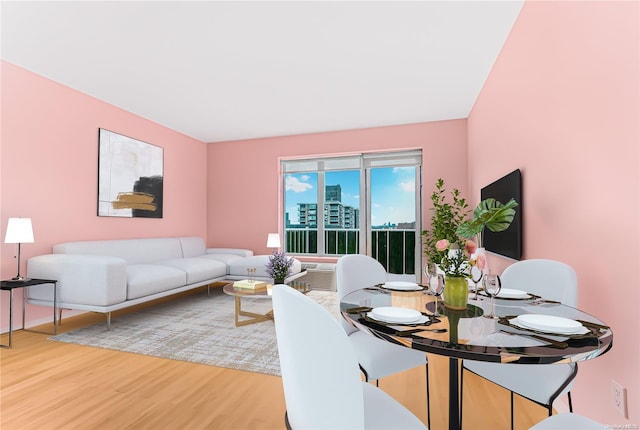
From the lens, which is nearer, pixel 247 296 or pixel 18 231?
pixel 18 231

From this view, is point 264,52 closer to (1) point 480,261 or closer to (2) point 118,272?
(2) point 118,272

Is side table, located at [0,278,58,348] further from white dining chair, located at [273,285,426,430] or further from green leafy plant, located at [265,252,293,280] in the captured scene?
white dining chair, located at [273,285,426,430]

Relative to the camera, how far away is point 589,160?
1646mm

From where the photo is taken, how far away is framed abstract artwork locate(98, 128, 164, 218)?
427 centimetres

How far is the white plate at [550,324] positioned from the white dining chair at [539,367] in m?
0.41

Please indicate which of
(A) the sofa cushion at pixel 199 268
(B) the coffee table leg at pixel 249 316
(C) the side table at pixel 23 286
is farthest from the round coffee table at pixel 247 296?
(C) the side table at pixel 23 286

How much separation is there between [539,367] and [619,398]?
0.35 m

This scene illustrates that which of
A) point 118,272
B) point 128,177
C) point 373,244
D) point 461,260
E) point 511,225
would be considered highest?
point 128,177

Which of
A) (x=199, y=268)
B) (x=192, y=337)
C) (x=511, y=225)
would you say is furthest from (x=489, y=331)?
(x=199, y=268)

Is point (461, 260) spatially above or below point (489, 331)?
above

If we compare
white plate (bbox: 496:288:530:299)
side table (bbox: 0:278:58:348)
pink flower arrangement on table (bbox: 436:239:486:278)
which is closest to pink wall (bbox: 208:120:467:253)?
side table (bbox: 0:278:58:348)

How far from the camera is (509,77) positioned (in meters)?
2.84

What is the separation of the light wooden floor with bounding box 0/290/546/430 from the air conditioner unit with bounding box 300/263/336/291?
280 centimetres

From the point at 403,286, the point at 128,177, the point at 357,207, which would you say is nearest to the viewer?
the point at 403,286
